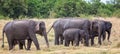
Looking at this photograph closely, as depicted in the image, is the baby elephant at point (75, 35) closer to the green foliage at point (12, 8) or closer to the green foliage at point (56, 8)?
the green foliage at point (56, 8)

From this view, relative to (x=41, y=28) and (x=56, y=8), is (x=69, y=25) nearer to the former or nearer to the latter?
(x=41, y=28)

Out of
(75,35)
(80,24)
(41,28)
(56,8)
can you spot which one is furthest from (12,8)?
(41,28)

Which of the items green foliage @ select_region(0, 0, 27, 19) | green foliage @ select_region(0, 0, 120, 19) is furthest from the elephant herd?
green foliage @ select_region(0, 0, 27, 19)

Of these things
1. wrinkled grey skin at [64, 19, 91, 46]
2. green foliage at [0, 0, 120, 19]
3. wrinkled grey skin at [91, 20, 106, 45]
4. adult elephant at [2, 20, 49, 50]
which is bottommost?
green foliage at [0, 0, 120, 19]

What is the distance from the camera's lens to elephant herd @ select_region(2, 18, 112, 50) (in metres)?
14.3

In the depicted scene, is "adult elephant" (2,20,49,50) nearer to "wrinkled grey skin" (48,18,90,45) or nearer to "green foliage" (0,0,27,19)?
"wrinkled grey skin" (48,18,90,45)

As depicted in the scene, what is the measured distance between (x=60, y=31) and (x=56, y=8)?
85.7 feet

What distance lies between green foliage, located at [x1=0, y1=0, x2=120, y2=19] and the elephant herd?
1888 centimetres

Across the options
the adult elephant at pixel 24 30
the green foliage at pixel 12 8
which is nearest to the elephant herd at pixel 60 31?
the adult elephant at pixel 24 30

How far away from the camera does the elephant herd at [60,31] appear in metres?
14.3

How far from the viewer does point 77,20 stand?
1775 centimetres

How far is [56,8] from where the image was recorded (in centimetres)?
4444

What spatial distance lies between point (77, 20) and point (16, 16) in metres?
23.2

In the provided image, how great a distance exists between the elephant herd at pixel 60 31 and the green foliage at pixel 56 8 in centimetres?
1888
